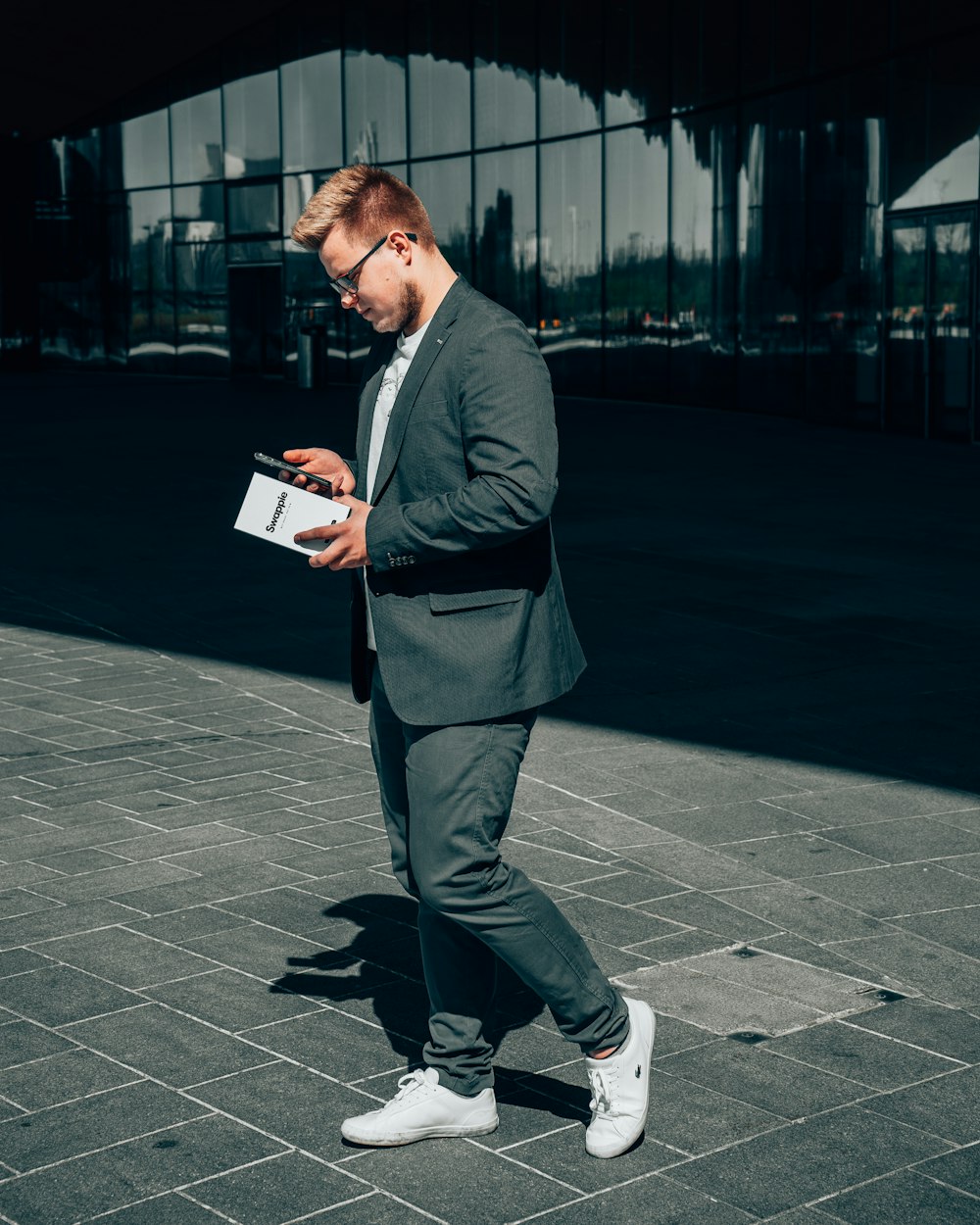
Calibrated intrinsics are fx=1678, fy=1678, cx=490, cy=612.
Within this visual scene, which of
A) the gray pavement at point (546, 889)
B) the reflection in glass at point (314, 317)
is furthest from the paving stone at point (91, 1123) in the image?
the reflection in glass at point (314, 317)

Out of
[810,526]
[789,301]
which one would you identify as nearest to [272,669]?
[810,526]

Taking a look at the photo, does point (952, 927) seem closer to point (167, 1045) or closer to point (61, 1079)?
point (167, 1045)

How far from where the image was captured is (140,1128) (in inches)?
130

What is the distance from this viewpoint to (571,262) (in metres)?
26.9

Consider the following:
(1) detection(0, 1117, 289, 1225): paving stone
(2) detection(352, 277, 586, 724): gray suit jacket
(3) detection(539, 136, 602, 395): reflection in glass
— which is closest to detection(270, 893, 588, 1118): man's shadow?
(1) detection(0, 1117, 289, 1225): paving stone

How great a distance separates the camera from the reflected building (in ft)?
65.4

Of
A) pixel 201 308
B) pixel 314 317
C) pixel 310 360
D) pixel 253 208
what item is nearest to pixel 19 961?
pixel 310 360

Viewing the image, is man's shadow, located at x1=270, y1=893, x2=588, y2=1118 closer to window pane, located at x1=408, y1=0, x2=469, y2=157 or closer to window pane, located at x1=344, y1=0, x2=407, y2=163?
window pane, located at x1=408, y1=0, x2=469, y2=157

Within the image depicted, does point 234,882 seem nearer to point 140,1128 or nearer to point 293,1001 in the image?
point 293,1001

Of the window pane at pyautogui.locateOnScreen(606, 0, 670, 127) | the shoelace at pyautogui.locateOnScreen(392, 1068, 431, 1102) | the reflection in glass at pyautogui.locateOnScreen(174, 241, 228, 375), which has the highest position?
the window pane at pyautogui.locateOnScreen(606, 0, 670, 127)

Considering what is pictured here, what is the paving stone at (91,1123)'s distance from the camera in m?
3.22

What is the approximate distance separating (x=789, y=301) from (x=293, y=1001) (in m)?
19.6

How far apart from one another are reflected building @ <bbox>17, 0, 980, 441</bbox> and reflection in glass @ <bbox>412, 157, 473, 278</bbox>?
0.06 metres

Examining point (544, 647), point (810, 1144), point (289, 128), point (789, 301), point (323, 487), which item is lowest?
point (810, 1144)
